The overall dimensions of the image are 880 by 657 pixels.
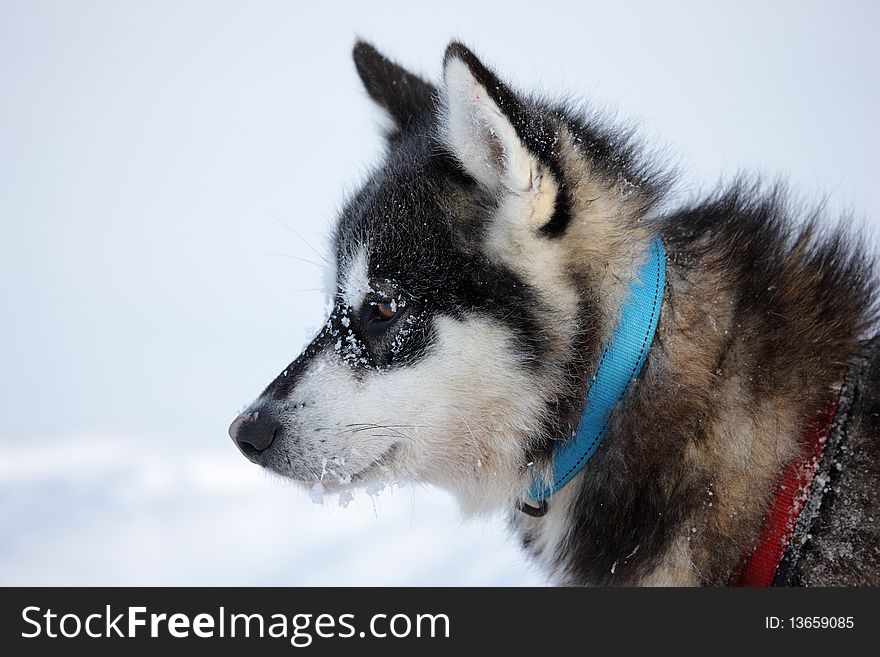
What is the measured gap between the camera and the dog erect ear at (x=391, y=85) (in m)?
3.05

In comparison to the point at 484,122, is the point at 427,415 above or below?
below

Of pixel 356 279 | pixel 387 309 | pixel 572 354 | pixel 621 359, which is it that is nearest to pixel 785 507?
pixel 621 359

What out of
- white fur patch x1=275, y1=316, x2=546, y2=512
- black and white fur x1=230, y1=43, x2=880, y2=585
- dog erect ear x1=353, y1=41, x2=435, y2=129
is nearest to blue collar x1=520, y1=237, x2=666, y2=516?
black and white fur x1=230, y1=43, x2=880, y2=585

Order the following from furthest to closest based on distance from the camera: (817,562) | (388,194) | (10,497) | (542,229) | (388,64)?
(10,497)
(388,64)
(388,194)
(542,229)
(817,562)

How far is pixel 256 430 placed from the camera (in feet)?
7.52

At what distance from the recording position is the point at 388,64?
3.11m

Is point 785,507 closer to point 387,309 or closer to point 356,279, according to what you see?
point 387,309

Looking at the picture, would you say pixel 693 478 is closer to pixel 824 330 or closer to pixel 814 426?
pixel 814 426

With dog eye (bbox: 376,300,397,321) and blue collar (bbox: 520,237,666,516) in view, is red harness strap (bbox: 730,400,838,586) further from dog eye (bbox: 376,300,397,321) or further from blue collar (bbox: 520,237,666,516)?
dog eye (bbox: 376,300,397,321)

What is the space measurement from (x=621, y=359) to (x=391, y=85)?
160cm

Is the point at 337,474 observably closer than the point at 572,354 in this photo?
No

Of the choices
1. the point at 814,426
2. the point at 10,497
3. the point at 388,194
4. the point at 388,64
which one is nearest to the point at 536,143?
the point at 388,194

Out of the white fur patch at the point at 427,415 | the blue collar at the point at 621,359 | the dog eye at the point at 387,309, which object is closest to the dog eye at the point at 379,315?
the dog eye at the point at 387,309

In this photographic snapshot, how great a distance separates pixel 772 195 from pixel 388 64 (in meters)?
1.58
